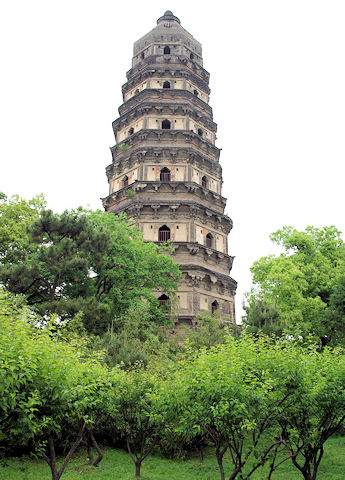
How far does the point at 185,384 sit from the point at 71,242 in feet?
27.9

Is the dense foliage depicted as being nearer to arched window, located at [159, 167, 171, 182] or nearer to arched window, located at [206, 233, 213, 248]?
arched window, located at [206, 233, 213, 248]

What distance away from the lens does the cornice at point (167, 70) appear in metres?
28.1

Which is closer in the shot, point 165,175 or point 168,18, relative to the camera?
point 165,175

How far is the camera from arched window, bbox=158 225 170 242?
22.7 meters

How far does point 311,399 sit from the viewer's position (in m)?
6.80

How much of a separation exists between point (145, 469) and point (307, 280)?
46.5 feet

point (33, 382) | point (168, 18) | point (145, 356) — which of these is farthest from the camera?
point (168, 18)

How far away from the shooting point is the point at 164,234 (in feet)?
74.8

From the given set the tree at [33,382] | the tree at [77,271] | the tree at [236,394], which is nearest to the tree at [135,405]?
the tree at [236,394]

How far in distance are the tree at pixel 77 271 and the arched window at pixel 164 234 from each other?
193 inches

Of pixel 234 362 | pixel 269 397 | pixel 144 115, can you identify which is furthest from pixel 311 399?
pixel 144 115

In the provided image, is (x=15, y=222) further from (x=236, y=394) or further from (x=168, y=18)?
(x=168, y=18)

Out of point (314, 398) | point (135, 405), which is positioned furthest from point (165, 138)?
point (314, 398)

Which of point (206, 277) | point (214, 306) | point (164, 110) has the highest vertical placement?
point (164, 110)
